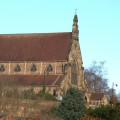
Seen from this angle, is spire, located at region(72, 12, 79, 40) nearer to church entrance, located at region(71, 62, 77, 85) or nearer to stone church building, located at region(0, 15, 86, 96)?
stone church building, located at region(0, 15, 86, 96)

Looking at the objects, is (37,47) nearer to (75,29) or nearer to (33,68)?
(33,68)

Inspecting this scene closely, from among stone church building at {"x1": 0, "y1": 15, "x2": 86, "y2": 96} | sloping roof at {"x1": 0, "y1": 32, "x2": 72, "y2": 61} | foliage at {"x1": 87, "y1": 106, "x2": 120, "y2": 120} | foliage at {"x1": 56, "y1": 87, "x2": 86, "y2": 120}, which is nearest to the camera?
foliage at {"x1": 87, "y1": 106, "x2": 120, "y2": 120}

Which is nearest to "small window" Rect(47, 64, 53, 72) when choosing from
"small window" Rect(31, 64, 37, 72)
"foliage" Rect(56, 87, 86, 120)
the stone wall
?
the stone wall

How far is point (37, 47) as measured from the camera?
259 ft

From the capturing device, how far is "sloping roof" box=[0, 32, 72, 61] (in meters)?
76.8

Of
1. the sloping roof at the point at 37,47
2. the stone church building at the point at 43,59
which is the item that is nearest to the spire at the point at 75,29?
the stone church building at the point at 43,59

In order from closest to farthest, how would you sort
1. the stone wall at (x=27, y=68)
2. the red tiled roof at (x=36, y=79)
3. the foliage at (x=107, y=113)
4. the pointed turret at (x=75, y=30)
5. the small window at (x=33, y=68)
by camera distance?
the foliage at (x=107, y=113) → the red tiled roof at (x=36, y=79) → the stone wall at (x=27, y=68) → the small window at (x=33, y=68) → the pointed turret at (x=75, y=30)

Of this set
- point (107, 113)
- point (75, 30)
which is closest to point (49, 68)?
point (75, 30)

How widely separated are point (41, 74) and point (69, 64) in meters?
5.03

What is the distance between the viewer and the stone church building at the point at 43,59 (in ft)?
247

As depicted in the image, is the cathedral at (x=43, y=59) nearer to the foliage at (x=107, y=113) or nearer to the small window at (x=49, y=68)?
the small window at (x=49, y=68)

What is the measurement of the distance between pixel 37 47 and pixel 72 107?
1605 inches

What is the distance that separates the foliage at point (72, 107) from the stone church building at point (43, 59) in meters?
33.2

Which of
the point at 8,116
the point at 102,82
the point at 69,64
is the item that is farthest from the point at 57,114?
the point at 102,82
